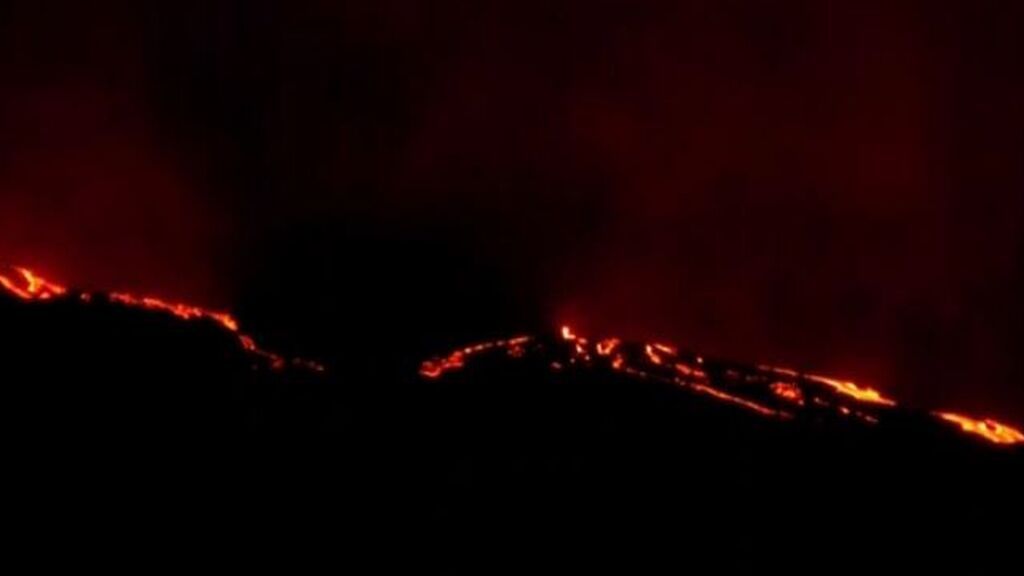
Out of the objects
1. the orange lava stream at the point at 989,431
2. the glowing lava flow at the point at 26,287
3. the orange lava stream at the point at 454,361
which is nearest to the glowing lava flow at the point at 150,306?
the glowing lava flow at the point at 26,287

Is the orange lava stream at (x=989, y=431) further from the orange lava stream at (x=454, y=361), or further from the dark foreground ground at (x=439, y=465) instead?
the orange lava stream at (x=454, y=361)

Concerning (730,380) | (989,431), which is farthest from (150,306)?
(989,431)

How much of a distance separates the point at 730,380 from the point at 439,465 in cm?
38

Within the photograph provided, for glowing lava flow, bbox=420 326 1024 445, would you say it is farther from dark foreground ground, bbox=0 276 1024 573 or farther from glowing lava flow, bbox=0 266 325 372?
glowing lava flow, bbox=0 266 325 372

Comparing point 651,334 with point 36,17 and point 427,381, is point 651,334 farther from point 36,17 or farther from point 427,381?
point 36,17

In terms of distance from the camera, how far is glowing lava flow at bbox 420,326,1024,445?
1.86 metres

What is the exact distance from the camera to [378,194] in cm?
239

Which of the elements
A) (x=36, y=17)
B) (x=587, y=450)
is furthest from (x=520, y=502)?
(x=36, y=17)

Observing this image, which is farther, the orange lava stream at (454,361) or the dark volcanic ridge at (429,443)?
the orange lava stream at (454,361)

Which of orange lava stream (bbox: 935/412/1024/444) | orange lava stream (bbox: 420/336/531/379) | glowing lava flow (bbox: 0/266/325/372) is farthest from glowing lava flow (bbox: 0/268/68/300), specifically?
orange lava stream (bbox: 935/412/1024/444)

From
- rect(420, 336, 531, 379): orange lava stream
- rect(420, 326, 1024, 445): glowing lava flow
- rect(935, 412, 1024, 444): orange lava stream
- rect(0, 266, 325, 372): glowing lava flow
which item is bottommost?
rect(935, 412, 1024, 444): orange lava stream

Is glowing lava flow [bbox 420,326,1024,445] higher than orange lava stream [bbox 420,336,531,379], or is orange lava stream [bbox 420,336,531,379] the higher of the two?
orange lava stream [bbox 420,336,531,379]

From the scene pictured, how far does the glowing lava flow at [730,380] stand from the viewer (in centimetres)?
186

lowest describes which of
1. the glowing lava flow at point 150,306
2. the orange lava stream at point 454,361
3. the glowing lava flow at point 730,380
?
the glowing lava flow at point 730,380
